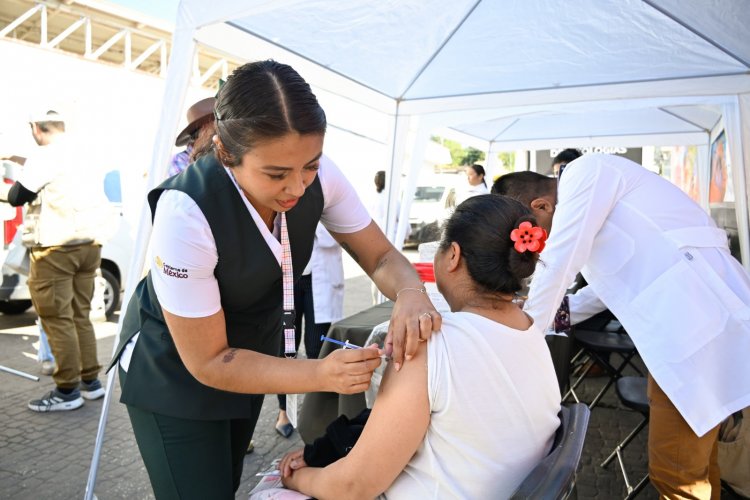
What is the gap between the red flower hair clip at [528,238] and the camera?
1.25 meters

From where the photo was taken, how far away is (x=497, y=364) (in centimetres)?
117

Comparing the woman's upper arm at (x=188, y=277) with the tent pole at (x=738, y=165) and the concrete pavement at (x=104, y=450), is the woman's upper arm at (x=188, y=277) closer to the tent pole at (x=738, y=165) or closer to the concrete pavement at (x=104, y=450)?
the concrete pavement at (x=104, y=450)

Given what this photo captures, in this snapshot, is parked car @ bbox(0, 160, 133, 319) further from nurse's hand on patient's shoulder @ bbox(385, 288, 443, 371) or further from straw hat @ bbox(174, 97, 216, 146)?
nurse's hand on patient's shoulder @ bbox(385, 288, 443, 371)

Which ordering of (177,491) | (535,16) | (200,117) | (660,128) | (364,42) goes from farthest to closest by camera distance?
(660,128), (364,42), (535,16), (200,117), (177,491)

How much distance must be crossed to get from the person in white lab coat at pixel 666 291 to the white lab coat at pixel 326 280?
72.9 inches

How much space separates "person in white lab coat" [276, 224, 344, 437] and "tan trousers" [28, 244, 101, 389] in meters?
1.43

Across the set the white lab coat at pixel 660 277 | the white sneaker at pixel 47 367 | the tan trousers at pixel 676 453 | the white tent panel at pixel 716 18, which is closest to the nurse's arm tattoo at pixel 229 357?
the white lab coat at pixel 660 277

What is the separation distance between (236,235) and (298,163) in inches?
8.5

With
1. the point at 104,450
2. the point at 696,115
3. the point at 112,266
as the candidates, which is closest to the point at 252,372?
the point at 104,450

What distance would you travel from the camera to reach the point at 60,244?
3.69 metres

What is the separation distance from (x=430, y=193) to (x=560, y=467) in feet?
52.9

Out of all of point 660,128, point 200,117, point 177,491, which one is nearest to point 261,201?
point 177,491

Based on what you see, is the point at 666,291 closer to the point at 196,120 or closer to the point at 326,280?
the point at 196,120

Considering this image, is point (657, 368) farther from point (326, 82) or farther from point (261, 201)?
point (326, 82)
